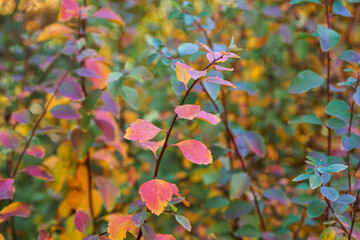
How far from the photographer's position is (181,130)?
1614mm

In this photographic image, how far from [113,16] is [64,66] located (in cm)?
77

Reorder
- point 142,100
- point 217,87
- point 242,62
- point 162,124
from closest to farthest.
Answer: point 217,87
point 162,124
point 242,62
point 142,100

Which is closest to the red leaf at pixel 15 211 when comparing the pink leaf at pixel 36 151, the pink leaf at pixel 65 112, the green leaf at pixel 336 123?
the pink leaf at pixel 36 151

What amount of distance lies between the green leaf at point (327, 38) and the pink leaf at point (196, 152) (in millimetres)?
445

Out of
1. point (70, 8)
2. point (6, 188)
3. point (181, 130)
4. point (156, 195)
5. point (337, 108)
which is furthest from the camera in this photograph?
point (181, 130)

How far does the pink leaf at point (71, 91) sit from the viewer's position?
990 millimetres

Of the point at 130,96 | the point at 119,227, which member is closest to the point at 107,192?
the point at 130,96

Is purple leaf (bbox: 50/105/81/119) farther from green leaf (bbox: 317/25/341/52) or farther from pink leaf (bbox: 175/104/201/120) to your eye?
green leaf (bbox: 317/25/341/52)

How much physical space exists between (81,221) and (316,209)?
0.54 meters

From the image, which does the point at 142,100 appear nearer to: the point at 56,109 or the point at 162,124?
the point at 162,124

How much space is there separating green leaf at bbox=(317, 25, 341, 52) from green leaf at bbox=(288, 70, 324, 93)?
116 mm

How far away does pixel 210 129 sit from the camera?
3.47 ft

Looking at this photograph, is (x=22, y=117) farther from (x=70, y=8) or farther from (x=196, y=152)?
(x=196, y=152)

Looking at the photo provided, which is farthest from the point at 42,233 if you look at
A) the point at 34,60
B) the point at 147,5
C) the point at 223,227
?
the point at 147,5
